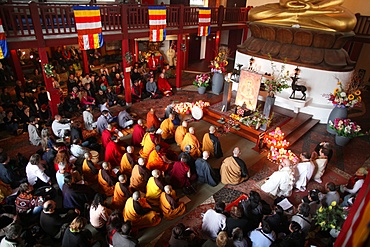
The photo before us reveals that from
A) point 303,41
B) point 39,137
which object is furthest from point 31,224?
point 303,41

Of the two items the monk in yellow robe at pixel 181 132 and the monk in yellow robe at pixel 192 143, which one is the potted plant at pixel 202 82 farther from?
the monk in yellow robe at pixel 192 143

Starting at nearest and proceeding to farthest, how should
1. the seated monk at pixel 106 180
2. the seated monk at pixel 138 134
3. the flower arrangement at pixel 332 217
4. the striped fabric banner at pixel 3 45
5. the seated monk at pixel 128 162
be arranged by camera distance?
the flower arrangement at pixel 332 217 < the seated monk at pixel 106 180 < the seated monk at pixel 128 162 < the striped fabric banner at pixel 3 45 < the seated monk at pixel 138 134

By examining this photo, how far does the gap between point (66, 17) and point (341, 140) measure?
43.2ft

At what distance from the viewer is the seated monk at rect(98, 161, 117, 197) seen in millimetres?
7227

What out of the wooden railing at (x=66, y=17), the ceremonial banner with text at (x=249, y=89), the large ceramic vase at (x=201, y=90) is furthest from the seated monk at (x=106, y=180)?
the large ceramic vase at (x=201, y=90)

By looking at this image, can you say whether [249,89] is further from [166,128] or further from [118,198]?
[118,198]

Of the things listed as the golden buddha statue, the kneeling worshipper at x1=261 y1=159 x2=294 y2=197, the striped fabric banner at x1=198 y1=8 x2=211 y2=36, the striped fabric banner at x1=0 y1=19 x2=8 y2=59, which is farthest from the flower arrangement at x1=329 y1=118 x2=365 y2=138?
the striped fabric banner at x1=0 y1=19 x2=8 y2=59

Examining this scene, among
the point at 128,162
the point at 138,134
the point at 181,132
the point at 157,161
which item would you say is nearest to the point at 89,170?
the point at 128,162

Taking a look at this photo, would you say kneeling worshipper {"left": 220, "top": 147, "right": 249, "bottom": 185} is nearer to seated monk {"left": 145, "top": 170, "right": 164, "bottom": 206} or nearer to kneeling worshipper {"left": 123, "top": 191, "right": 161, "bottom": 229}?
seated monk {"left": 145, "top": 170, "right": 164, "bottom": 206}

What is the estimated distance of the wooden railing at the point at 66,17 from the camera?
9.06 m

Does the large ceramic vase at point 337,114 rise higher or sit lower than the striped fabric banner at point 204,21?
lower

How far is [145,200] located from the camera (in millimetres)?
6832

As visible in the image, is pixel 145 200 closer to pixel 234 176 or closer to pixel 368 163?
pixel 234 176

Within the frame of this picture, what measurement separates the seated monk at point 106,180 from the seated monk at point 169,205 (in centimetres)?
159
